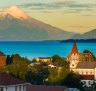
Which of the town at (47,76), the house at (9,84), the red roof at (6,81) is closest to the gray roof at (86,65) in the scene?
the town at (47,76)

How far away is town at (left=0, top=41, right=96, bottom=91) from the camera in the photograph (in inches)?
1022

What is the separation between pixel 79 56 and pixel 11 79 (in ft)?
309

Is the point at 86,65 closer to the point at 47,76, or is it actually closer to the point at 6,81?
the point at 47,76

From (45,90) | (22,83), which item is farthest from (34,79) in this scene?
(22,83)

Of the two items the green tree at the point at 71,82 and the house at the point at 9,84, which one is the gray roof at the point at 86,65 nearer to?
the green tree at the point at 71,82

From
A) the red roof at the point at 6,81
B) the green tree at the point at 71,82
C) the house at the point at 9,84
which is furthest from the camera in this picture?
the green tree at the point at 71,82

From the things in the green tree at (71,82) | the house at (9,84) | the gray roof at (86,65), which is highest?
the gray roof at (86,65)

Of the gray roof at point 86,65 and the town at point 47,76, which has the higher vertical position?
the gray roof at point 86,65

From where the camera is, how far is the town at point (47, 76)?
2597cm

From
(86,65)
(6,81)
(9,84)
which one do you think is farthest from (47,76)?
(9,84)

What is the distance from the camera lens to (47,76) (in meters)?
72.8

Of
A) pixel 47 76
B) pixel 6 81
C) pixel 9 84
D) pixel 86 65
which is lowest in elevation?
pixel 9 84

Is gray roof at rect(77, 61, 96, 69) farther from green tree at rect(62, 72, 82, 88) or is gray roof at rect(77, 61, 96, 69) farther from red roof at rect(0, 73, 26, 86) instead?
red roof at rect(0, 73, 26, 86)

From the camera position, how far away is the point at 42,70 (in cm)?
7869
